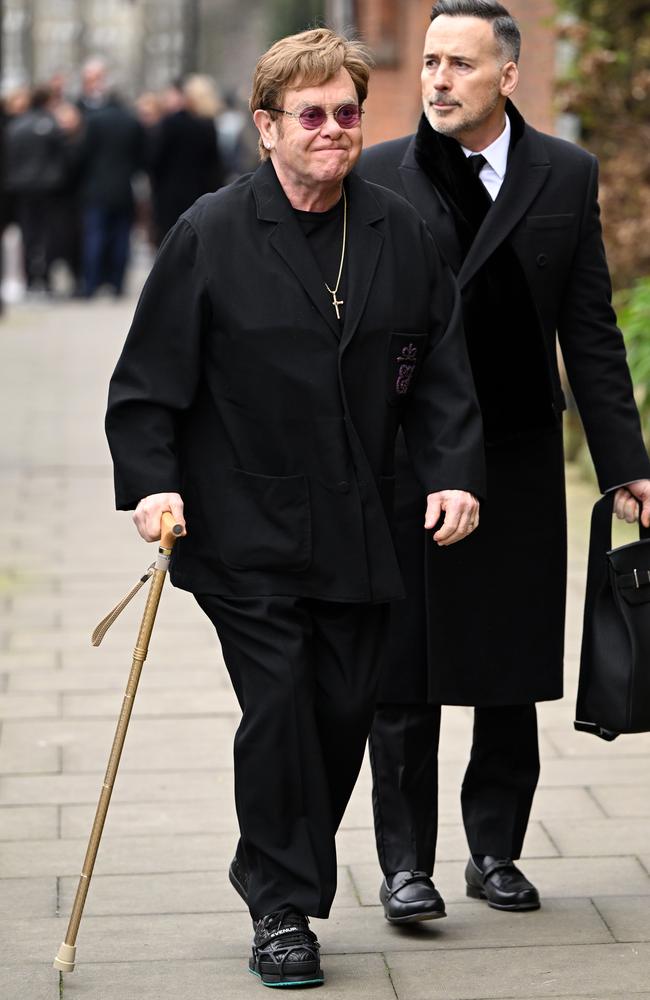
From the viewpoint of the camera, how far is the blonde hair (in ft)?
12.6

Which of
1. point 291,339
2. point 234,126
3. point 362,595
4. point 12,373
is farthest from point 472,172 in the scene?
point 234,126

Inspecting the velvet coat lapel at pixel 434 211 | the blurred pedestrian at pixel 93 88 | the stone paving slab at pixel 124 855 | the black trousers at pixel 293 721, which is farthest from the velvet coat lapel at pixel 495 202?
the blurred pedestrian at pixel 93 88

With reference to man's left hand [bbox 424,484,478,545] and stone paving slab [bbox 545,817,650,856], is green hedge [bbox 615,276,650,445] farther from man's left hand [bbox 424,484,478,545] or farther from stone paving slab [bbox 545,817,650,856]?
man's left hand [bbox 424,484,478,545]

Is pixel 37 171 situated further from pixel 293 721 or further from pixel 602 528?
pixel 293 721

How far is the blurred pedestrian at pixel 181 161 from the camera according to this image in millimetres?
20234

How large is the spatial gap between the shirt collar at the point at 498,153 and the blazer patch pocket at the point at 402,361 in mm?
510

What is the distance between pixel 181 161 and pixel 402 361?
54.5ft

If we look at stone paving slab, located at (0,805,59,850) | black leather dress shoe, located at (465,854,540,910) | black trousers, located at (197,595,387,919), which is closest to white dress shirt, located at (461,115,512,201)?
black trousers, located at (197,595,387,919)

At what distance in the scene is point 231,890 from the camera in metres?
4.55

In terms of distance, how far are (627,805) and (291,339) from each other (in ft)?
6.22

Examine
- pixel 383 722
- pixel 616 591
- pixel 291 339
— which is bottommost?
pixel 383 722

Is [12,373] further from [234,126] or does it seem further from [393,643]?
[234,126]

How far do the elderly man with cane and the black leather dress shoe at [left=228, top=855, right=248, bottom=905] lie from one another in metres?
0.09

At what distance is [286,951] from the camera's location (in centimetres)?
392
